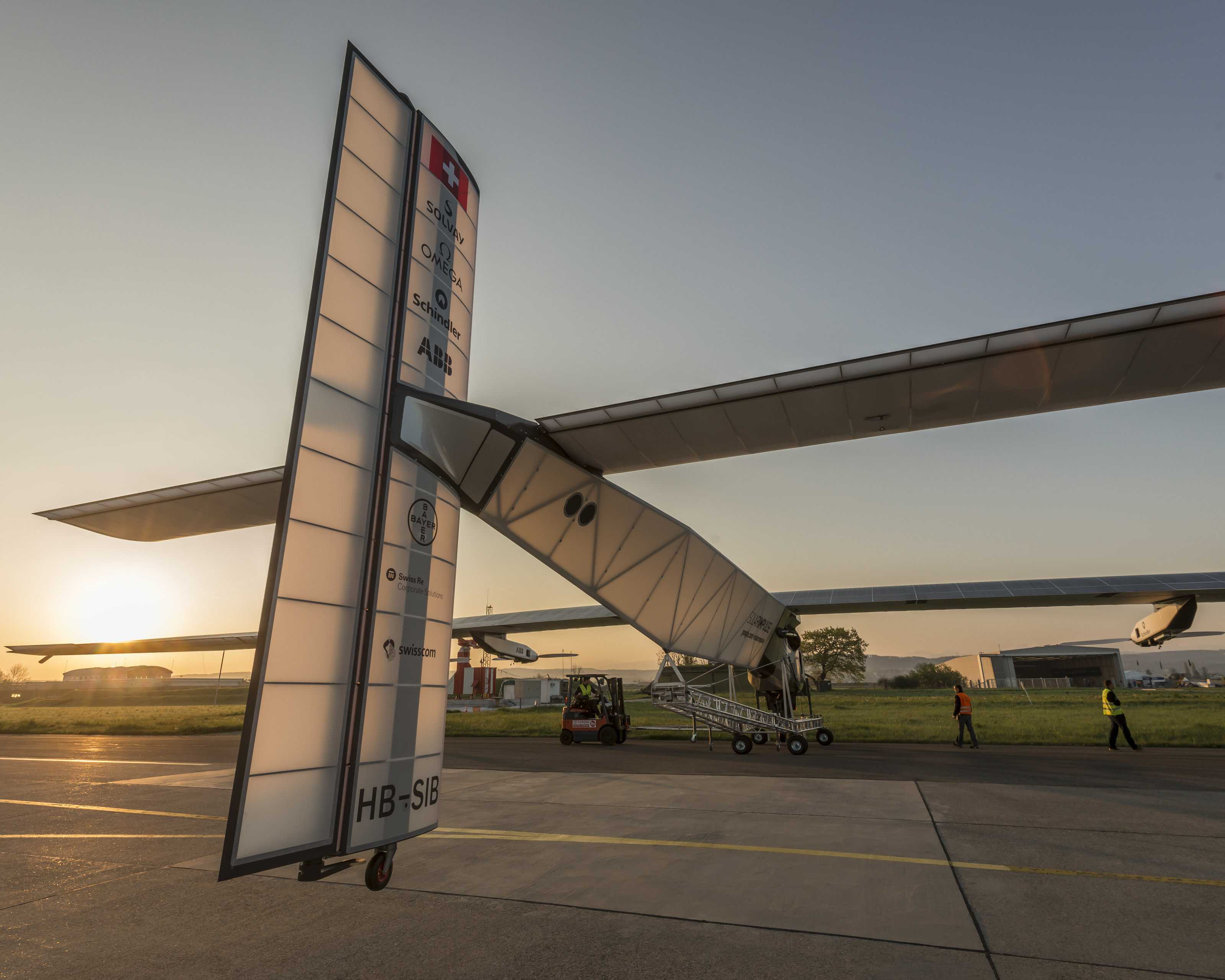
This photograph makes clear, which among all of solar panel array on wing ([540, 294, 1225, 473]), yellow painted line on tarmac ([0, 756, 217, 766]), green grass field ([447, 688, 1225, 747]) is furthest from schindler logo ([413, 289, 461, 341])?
green grass field ([447, 688, 1225, 747])

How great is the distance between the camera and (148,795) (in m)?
11.6

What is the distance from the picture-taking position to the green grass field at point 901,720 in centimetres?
1988

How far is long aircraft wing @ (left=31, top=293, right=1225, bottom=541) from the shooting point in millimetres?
7750

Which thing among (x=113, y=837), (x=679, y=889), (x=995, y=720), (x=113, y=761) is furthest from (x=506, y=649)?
(x=679, y=889)

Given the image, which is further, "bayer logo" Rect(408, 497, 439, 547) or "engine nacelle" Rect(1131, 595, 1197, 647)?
"engine nacelle" Rect(1131, 595, 1197, 647)

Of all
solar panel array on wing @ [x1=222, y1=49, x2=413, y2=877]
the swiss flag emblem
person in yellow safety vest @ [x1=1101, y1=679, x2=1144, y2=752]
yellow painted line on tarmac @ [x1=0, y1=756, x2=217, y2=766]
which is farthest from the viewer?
yellow painted line on tarmac @ [x1=0, y1=756, x2=217, y2=766]

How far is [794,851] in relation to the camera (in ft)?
22.2

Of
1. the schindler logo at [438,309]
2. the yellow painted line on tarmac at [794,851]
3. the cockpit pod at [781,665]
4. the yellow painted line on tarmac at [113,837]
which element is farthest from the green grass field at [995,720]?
the schindler logo at [438,309]

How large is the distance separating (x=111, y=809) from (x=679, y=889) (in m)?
10.5

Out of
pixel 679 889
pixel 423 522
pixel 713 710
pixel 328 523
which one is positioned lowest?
pixel 679 889

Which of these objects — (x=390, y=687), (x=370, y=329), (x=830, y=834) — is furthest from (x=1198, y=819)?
(x=370, y=329)

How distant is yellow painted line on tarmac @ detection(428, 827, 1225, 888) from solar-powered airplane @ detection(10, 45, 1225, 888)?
262 centimetres

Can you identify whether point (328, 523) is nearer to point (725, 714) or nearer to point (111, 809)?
point (111, 809)

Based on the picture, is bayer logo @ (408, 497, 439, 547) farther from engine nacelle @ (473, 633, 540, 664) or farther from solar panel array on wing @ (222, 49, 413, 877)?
engine nacelle @ (473, 633, 540, 664)
